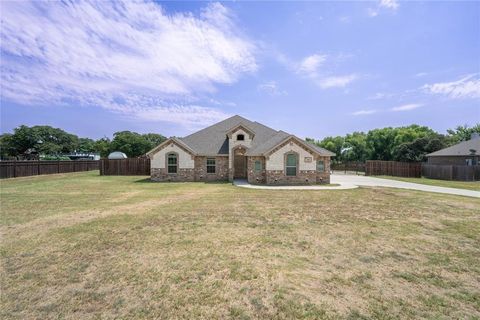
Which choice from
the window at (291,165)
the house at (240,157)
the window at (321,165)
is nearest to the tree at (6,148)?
the house at (240,157)

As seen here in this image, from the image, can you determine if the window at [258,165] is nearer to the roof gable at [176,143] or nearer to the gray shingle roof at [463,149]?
the roof gable at [176,143]

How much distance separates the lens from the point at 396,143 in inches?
1957

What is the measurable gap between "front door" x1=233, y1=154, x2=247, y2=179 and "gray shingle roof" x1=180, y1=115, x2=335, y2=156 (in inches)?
53.8

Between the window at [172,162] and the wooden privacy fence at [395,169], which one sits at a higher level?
the window at [172,162]

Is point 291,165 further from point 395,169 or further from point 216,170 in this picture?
point 395,169

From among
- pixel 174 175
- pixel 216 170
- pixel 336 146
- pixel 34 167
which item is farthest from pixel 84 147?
pixel 216 170

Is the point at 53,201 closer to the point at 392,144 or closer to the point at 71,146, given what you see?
the point at 392,144

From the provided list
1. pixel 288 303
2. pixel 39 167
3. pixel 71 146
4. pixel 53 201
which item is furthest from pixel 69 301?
pixel 71 146

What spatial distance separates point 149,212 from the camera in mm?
9289

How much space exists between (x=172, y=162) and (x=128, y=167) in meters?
9.05

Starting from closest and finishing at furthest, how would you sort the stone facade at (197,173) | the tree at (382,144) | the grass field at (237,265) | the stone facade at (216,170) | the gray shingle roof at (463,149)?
the grass field at (237,265) → the stone facade at (197,173) → the stone facade at (216,170) → the gray shingle roof at (463,149) → the tree at (382,144)

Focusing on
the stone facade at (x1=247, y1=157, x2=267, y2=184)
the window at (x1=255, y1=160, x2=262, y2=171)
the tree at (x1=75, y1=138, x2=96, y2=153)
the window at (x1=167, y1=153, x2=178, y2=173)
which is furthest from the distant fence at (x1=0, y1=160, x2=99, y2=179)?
the tree at (x1=75, y1=138, x2=96, y2=153)

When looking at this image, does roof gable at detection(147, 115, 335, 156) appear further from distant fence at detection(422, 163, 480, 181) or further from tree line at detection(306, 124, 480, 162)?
tree line at detection(306, 124, 480, 162)

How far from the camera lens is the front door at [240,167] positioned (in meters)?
23.0
